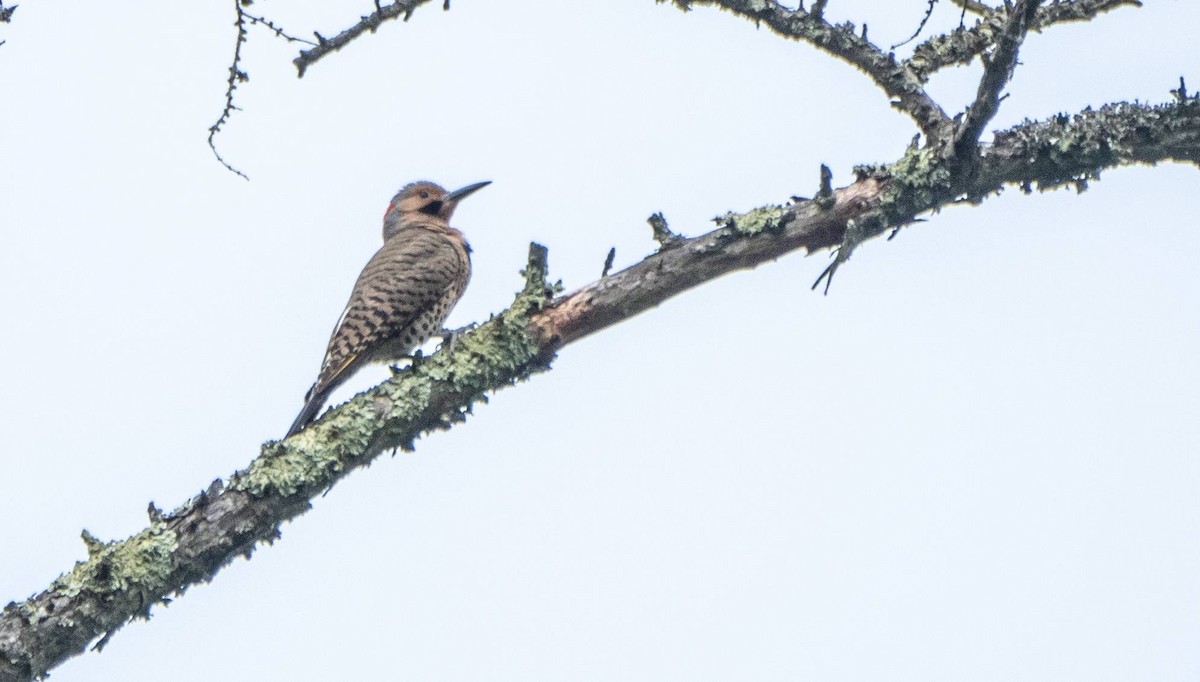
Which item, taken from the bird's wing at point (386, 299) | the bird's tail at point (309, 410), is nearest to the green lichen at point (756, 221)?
the bird's tail at point (309, 410)

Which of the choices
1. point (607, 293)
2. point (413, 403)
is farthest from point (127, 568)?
point (607, 293)

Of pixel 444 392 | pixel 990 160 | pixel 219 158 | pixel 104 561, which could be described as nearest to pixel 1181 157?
pixel 990 160

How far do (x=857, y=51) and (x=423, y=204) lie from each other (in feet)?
13.8

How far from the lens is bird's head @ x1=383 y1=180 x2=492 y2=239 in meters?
8.58

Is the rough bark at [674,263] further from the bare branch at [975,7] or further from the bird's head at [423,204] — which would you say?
the bird's head at [423,204]

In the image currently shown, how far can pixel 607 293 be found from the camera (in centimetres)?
466

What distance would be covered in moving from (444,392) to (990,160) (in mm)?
2071

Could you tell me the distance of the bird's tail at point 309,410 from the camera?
5.53m

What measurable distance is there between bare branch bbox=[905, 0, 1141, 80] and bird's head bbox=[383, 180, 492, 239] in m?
3.88

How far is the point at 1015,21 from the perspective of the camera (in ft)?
13.8

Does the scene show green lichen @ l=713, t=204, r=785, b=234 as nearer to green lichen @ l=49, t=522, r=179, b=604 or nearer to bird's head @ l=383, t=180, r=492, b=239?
green lichen @ l=49, t=522, r=179, b=604

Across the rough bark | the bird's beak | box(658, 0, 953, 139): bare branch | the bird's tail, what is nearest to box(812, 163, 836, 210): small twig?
the rough bark

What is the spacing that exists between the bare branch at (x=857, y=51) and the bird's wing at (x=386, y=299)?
227cm

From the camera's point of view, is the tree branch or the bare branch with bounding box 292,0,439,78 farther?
the bare branch with bounding box 292,0,439,78
